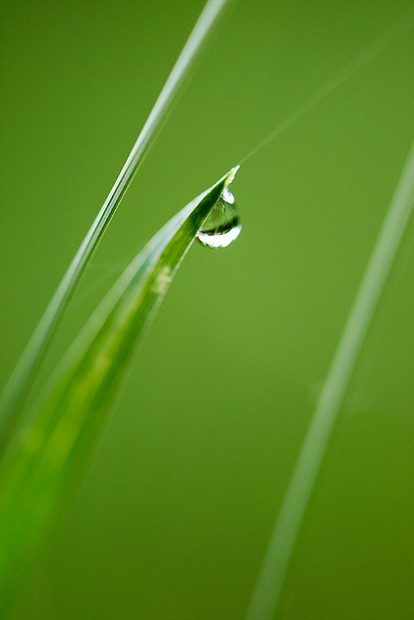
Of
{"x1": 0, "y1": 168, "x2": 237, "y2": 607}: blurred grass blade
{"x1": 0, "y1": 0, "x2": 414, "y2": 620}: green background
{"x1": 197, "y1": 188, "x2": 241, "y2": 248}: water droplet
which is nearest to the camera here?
{"x1": 0, "y1": 168, "x2": 237, "y2": 607}: blurred grass blade

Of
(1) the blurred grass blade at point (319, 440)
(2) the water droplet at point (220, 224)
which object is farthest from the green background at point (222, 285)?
(1) the blurred grass blade at point (319, 440)

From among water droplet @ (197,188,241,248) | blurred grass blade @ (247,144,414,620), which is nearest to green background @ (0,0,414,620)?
water droplet @ (197,188,241,248)

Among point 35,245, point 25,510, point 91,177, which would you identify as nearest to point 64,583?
point 35,245

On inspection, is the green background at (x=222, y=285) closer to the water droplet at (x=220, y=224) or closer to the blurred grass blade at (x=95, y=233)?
the water droplet at (x=220, y=224)

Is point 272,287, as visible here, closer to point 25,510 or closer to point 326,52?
point 326,52

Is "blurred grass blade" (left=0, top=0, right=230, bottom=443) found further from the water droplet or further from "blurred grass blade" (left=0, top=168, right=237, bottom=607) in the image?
the water droplet
